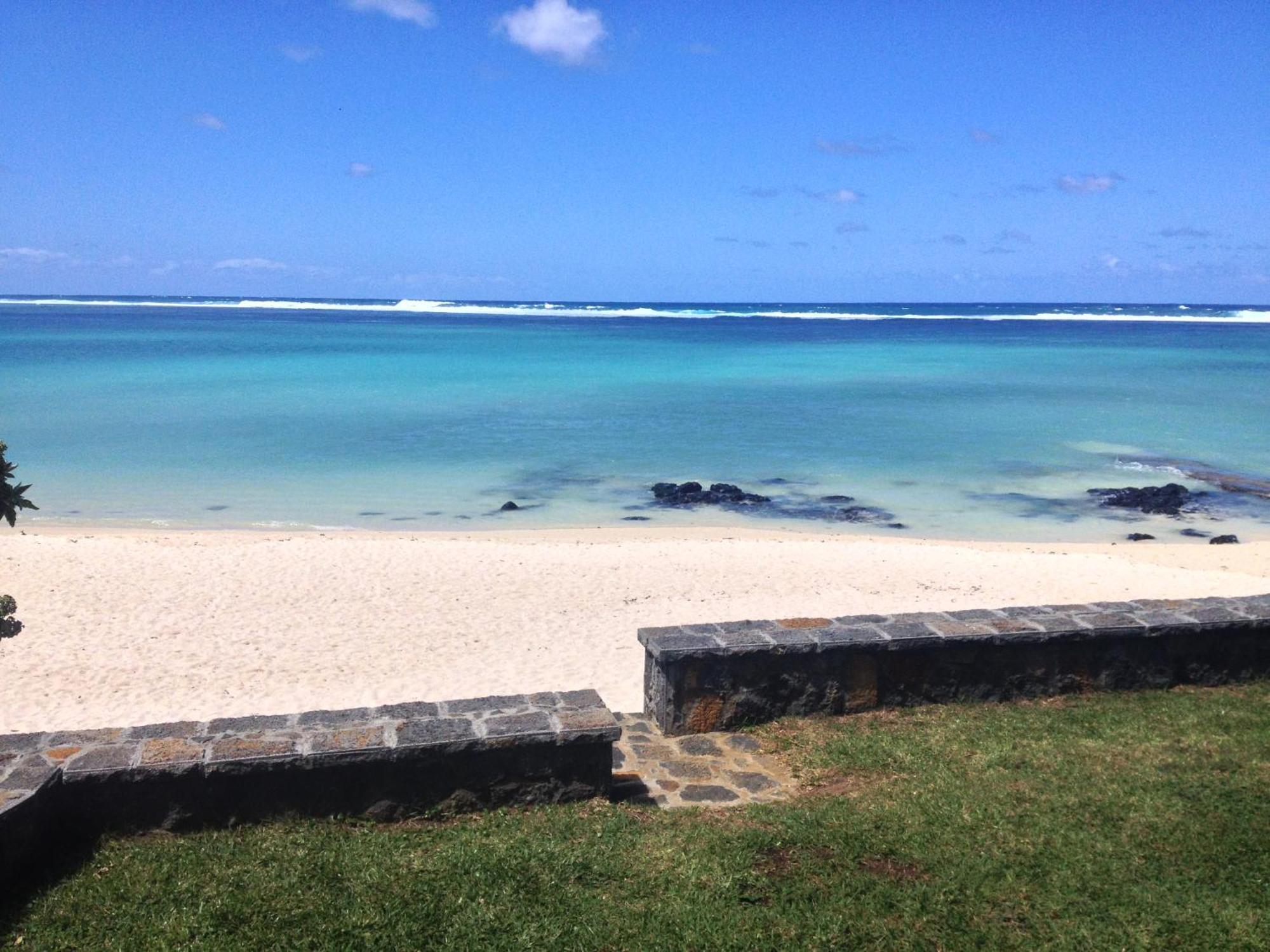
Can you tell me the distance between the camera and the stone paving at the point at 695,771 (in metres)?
5.72

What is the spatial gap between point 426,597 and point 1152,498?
587 inches

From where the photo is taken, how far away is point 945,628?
6.95 m

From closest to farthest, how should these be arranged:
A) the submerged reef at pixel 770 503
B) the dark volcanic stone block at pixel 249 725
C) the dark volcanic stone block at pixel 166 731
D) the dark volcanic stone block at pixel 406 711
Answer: the dark volcanic stone block at pixel 166 731 < the dark volcanic stone block at pixel 249 725 < the dark volcanic stone block at pixel 406 711 < the submerged reef at pixel 770 503

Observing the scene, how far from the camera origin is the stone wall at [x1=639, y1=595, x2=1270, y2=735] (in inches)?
258

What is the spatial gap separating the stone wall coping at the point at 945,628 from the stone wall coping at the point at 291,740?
3.49 feet

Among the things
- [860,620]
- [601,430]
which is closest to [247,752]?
[860,620]

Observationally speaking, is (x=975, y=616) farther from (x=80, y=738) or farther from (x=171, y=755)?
(x=80, y=738)

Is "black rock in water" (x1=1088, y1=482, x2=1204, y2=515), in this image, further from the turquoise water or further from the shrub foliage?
the shrub foliage

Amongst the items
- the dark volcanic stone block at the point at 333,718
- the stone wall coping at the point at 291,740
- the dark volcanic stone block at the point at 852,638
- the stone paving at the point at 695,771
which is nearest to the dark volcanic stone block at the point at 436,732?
the stone wall coping at the point at 291,740

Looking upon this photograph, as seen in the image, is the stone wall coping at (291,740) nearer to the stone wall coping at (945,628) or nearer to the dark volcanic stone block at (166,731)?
the dark volcanic stone block at (166,731)

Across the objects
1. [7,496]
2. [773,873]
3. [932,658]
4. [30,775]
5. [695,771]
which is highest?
[7,496]

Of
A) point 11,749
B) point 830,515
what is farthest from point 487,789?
point 830,515

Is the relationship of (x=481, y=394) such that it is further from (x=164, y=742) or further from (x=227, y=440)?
(x=164, y=742)

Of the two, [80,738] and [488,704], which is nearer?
[80,738]
